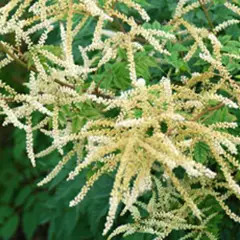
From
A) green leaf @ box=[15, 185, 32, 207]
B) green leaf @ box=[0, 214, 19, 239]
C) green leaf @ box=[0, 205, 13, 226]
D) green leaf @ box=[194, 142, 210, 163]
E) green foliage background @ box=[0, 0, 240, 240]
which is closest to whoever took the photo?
green leaf @ box=[194, 142, 210, 163]

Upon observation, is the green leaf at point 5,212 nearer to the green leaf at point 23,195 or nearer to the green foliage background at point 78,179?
the green foliage background at point 78,179

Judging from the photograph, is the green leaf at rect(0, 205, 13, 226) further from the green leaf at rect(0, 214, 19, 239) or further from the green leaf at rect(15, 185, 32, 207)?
the green leaf at rect(15, 185, 32, 207)

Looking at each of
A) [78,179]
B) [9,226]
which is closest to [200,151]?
[78,179]

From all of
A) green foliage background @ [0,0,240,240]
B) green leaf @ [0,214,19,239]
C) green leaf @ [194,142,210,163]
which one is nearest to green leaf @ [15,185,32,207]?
green foliage background @ [0,0,240,240]

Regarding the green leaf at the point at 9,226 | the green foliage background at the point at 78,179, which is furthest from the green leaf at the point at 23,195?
the green leaf at the point at 9,226

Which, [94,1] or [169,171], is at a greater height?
[94,1]

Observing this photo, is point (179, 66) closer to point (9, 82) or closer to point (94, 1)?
point (94, 1)

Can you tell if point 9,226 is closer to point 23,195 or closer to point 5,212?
point 5,212

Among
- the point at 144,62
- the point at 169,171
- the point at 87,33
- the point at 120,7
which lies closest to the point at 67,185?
the point at 87,33

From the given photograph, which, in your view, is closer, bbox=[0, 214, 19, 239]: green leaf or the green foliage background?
the green foliage background
